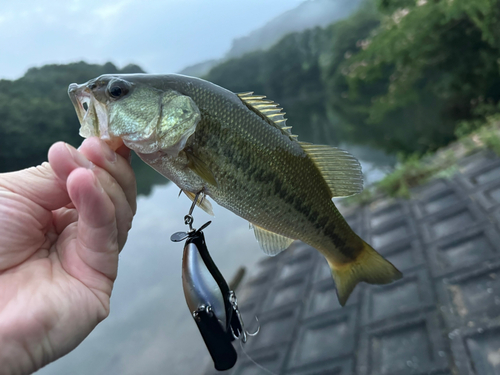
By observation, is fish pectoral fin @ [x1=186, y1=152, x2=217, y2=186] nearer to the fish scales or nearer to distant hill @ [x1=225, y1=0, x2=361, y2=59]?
the fish scales

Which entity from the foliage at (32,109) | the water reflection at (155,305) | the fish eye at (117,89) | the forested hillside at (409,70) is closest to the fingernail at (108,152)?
the fish eye at (117,89)

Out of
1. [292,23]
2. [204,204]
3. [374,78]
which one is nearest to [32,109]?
[204,204]

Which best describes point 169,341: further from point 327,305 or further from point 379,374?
point 379,374

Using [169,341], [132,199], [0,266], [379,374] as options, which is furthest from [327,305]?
[0,266]

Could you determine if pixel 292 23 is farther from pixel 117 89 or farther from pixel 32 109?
pixel 117 89

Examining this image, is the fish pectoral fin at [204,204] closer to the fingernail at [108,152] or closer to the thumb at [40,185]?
the fingernail at [108,152]

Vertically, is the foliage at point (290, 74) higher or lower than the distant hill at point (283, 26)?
lower

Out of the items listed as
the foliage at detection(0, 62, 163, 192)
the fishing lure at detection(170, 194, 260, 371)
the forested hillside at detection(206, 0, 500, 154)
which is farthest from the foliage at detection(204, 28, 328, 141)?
the fishing lure at detection(170, 194, 260, 371)
